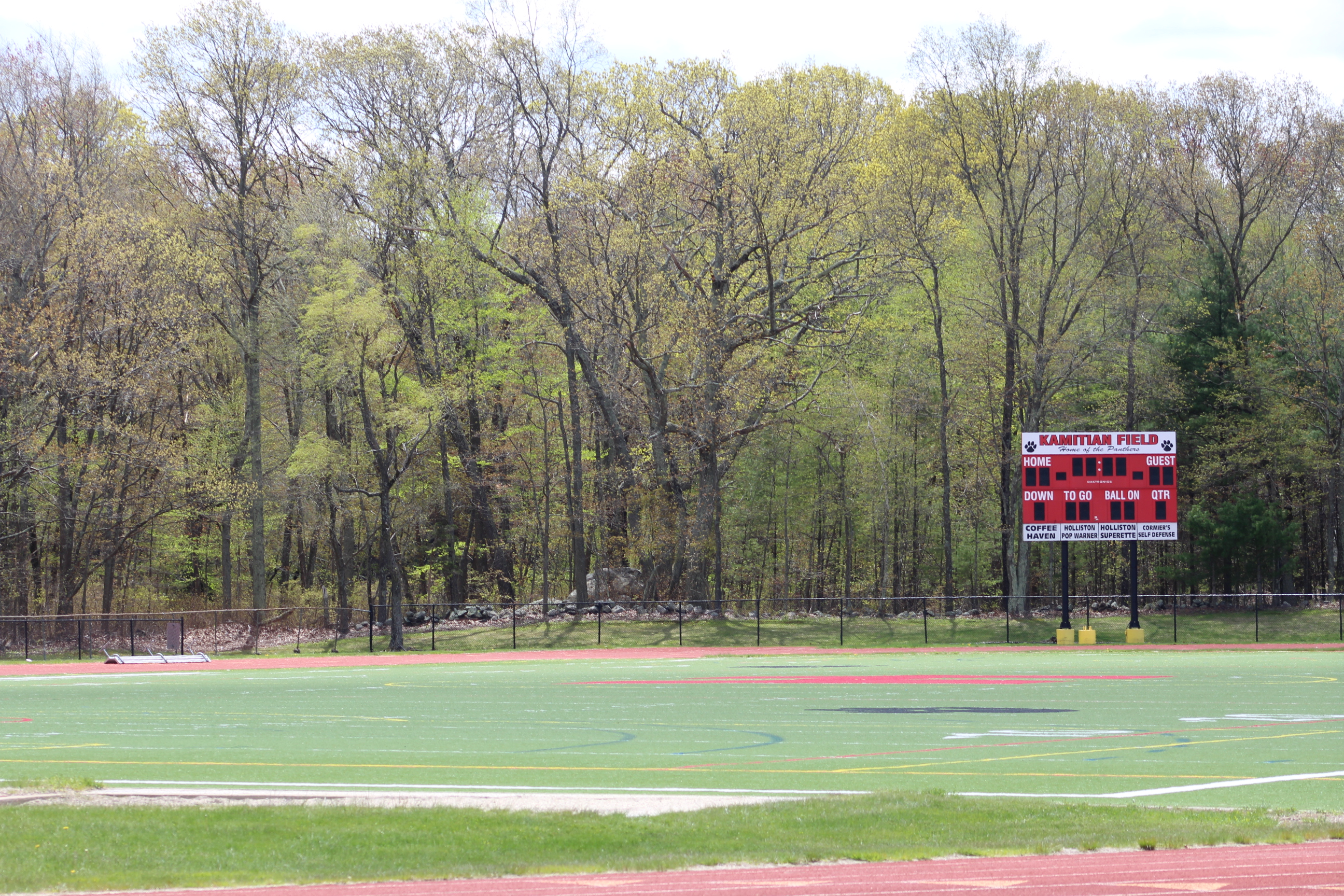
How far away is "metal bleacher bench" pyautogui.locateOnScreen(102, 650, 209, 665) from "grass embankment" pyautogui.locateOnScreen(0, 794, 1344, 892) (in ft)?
98.6

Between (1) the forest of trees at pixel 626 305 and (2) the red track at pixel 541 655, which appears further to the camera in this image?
(1) the forest of trees at pixel 626 305

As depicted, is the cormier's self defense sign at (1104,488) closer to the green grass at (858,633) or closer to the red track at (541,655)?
the red track at (541,655)

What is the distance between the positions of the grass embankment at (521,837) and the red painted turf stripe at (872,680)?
54.2 ft

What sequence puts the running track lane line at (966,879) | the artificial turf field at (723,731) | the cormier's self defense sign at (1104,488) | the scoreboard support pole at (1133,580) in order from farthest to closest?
the scoreboard support pole at (1133,580)
the cormier's self defense sign at (1104,488)
the artificial turf field at (723,731)
the running track lane line at (966,879)

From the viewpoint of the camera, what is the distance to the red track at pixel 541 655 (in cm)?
3872

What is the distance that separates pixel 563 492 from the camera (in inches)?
2427

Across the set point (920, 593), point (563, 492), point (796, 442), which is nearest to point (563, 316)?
point (563, 492)

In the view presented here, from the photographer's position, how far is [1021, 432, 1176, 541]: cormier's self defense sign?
4056cm

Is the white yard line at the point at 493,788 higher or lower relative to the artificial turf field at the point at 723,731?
higher

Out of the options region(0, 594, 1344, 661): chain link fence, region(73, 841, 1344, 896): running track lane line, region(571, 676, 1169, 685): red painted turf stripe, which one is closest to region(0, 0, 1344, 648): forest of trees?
region(0, 594, 1344, 661): chain link fence

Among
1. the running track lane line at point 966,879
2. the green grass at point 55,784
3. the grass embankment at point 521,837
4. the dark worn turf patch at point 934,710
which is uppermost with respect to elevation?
the running track lane line at point 966,879

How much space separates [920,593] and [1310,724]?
47860mm

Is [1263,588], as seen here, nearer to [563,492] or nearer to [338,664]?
[563,492]

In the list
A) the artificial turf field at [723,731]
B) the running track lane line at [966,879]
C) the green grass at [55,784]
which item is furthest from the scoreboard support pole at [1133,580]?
the green grass at [55,784]
